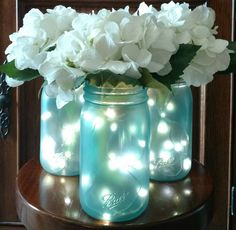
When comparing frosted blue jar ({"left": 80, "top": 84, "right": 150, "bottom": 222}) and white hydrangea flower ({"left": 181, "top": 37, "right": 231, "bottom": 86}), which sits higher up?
white hydrangea flower ({"left": 181, "top": 37, "right": 231, "bottom": 86})

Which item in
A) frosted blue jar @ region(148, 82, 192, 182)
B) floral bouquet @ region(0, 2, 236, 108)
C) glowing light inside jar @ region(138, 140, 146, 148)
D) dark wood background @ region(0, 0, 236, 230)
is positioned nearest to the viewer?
floral bouquet @ region(0, 2, 236, 108)

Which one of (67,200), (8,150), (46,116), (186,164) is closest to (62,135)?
(46,116)

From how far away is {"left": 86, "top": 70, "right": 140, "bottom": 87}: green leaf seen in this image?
2.51ft

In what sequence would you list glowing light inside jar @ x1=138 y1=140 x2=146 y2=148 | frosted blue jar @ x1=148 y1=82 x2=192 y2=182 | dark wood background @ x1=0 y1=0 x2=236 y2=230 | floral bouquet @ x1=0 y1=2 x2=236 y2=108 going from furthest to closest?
dark wood background @ x1=0 y1=0 x2=236 y2=230, frosted blue jar @ x1=148 y1=82 x2=192 y2=182, glowing light inside jar @ x1=138 y1=140 x2=146 y2=148, floral bouquet @ x1=0 y1=2 x2=236 y2=108

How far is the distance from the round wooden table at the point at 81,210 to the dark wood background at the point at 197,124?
0.25 m

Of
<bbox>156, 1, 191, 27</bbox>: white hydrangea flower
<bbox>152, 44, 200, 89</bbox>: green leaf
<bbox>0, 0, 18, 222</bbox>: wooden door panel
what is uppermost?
<bbox>156, 1, 191, 27</bbox>: white hydrangea flower

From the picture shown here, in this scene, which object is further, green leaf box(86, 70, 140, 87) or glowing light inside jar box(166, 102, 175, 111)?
glowing light inside jar box(166, 102, 175, 111)

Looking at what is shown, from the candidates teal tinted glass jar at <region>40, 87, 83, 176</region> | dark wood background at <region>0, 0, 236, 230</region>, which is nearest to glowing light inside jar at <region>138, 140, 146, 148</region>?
teal tinted glass jar at <region>40, 87, 83, 176</region>

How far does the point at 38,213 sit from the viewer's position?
878 mm

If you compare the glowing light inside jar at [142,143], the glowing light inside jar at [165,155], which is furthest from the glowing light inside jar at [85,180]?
the glowing light inside jar at [165,155]

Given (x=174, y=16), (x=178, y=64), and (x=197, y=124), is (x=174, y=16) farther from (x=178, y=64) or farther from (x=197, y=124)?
(x=197, y=124)

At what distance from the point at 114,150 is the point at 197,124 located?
0.52m

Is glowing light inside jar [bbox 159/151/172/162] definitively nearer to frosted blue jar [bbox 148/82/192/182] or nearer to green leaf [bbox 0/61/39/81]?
frosted blue jar [bbox 148/82/192/182]

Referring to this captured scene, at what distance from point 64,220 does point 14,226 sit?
2.01 feet
